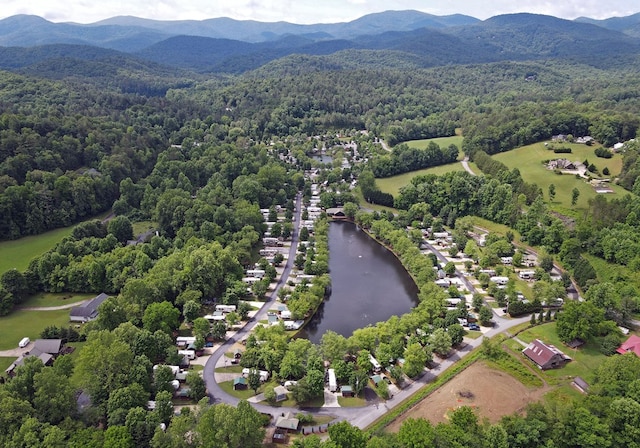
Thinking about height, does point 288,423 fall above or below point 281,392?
above

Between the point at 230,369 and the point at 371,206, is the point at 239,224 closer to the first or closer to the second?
the point at 371,206

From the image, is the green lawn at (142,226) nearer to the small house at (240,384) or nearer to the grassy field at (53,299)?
the grassy field at (53,299)

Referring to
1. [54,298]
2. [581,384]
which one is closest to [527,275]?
[581,384]

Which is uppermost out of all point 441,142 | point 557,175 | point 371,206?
point 557,175

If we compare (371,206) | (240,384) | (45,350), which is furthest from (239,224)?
(240,384)

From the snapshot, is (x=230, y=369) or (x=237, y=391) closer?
(x=237, y=391)

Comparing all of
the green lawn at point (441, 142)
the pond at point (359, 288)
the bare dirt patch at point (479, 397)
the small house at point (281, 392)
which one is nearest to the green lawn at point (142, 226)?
the pond at point (359, 288)

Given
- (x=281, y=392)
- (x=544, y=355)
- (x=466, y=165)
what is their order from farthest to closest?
(x=466, y=165) → (x=544, y=355) → (x=281, y=392)

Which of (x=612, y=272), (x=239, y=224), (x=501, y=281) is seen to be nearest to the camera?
(x=612, y=272)
